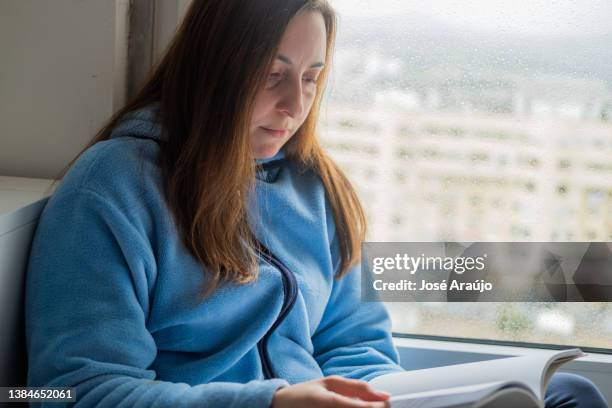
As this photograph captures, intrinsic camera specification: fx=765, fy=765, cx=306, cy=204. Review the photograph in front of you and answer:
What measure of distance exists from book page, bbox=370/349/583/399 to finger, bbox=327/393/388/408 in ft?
0.36

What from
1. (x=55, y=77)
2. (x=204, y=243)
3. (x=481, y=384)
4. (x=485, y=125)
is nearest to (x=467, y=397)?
(x=481, y=384)

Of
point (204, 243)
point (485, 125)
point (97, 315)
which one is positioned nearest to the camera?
point (97, 315)

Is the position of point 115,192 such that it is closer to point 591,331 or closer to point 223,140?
point 223,140

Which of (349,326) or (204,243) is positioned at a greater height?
(204,243)

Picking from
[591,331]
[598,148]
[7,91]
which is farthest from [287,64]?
[591,331]

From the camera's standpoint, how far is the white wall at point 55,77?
1.27 metres

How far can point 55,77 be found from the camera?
4.23 ft

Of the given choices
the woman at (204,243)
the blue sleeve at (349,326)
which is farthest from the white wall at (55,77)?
the blue sleeve at (349,326)

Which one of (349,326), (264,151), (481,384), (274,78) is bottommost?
(349,326)

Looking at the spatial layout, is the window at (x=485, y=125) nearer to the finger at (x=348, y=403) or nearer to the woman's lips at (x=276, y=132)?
the woman's lips at (x=276, y=132)

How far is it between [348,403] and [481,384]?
0.47 feet

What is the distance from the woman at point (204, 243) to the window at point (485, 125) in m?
0.27

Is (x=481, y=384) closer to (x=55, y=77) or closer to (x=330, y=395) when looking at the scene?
(x=330, y=395)

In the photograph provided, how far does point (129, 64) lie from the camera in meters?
1.33
